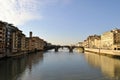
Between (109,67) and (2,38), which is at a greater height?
(2,38)

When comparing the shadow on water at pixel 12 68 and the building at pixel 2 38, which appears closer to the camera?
the shadow on water at pixel 12 68

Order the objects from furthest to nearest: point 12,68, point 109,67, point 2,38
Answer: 1. point 2,38
2. point 109,67
3. point 12,68

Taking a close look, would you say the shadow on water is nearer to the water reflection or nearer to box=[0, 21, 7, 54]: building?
box=[0, 21, 7, 54]: building

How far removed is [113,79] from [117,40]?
→ 85138 mm

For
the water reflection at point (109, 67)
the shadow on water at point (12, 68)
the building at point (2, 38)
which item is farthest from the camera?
the building at point (2, 38)

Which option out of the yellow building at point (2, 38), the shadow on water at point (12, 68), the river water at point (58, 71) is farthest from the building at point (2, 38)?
the river water at point (58, 71)

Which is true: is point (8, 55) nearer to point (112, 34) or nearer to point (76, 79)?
point (76, 79)

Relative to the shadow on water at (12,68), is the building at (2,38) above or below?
above

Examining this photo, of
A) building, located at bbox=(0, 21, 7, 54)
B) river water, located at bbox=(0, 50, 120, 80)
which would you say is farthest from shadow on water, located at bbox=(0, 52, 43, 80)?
building, located at bbox=(0, 21, 7, 54)

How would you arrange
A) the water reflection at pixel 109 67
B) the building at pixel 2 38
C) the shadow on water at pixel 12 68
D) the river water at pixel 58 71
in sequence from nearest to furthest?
the river water at pixel 58 71
the shadow on water at pixel 12 68
the water reflection at pixel 109 67
the building at pixel 2 38

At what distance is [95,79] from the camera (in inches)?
1451

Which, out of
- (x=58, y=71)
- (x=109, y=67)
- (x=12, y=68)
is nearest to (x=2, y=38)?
(x=12, y=68)

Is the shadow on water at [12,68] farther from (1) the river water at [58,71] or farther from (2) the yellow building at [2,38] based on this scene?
(2) the yellow building at [2,38]

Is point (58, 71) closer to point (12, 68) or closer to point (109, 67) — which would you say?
point (12, 68)
